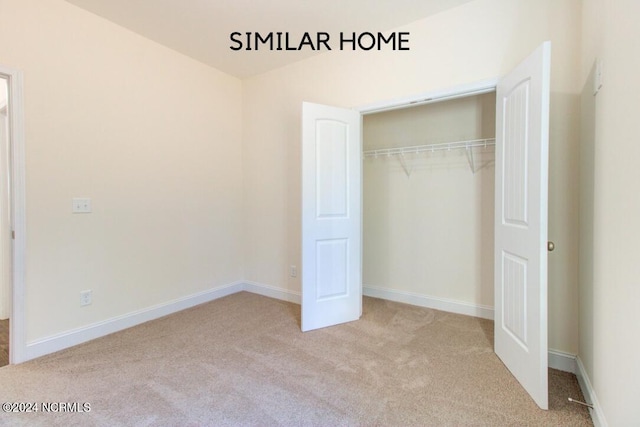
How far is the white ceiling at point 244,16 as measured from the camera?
7.91ft

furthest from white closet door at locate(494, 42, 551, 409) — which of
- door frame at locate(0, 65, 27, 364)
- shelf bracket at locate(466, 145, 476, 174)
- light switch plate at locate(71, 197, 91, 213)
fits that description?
door frame at locate(0, 65, 27, 364)

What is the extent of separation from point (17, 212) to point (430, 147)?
11.7 ft

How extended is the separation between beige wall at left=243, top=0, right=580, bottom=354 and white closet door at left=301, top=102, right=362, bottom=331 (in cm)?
49

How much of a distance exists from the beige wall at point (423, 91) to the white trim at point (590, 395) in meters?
0.16

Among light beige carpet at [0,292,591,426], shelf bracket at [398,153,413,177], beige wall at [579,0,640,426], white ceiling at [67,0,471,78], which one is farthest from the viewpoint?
shelf bracket at [398,153,413,177]

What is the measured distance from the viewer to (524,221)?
183 cm

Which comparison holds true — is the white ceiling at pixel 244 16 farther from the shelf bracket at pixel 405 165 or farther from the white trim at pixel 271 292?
the white trim at pixel 271 292

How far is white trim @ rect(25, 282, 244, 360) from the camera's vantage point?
227cm

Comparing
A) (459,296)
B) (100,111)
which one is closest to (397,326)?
(459,296)

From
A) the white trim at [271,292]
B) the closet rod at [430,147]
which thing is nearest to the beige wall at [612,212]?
the closet rod at [430,147]

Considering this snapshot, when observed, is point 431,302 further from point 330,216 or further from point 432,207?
point 330,216

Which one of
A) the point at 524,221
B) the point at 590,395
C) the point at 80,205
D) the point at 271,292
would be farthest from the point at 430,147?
the point at 80,205

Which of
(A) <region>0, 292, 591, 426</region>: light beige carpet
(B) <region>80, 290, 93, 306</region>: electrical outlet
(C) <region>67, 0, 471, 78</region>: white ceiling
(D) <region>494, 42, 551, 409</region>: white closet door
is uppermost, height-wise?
(C) <region>67, 0, 471, 78</region>: white ceiling

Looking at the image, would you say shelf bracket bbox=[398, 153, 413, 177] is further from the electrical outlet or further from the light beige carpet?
the electrical outlet
